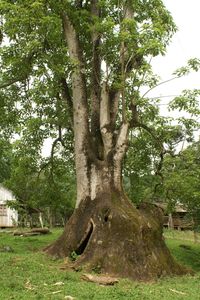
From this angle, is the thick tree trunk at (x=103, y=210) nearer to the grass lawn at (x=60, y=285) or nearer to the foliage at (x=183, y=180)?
the grass lawn at (x=60, y=285)

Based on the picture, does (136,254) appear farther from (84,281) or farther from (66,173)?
(66,173)

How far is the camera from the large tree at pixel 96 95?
1199cm

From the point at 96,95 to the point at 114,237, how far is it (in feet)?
17.4

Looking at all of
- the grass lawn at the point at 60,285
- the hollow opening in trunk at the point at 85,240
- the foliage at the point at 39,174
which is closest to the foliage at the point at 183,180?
the grass lawn at the point at 60,285

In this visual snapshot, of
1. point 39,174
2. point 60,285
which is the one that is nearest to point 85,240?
point 60,285

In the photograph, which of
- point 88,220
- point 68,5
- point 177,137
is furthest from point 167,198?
point 68,5

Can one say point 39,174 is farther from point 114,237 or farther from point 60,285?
point 60,285

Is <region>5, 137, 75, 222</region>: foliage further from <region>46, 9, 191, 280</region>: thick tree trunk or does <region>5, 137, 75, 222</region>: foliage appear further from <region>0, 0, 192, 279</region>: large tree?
<region>46, 9, 191, 280</region>: thick tree trunk

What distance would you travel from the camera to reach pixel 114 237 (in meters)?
12.3

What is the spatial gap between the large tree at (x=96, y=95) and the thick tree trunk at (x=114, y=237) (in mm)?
29

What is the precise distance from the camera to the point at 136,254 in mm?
12055

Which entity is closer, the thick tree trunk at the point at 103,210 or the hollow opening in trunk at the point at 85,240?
the thick tree trunk at the point at 103,210

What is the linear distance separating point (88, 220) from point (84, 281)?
301 cm

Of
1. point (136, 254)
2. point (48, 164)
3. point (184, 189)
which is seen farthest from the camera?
point (48, 164)
